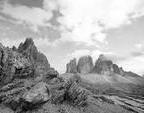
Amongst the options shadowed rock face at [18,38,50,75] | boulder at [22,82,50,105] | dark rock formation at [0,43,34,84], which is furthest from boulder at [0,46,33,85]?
boulder at [22,82,50,105]

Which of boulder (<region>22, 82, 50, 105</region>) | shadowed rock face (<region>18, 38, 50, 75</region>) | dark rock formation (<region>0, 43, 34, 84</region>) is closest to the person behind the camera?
boulder (<region>22, 82, 50, 105</region>)

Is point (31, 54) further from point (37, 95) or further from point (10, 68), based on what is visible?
point (37, 95)

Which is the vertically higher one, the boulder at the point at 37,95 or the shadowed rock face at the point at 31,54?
the shadowed rock face at the point at 31,54

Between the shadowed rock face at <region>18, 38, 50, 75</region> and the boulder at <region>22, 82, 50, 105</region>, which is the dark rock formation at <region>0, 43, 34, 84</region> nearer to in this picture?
the shadowed rock face at <region>18, 38, 50, 75</region>

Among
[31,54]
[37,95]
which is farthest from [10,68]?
[31,54]

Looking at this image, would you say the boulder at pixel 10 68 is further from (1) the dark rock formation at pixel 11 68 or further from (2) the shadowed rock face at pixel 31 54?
(2) the shadowed rock face at pixel 31 54

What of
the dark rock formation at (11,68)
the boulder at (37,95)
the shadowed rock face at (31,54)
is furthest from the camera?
the shadowed rock face at (31,54)

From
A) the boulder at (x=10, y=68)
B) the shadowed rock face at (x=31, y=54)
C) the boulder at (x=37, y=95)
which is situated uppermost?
the shadowed rock face at (x=31, y=54)

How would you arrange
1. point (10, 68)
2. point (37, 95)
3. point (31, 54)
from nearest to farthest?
point (37, 95)
point (10, 68)
point (31, 54)

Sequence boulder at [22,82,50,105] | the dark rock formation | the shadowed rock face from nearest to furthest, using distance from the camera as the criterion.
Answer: boulder at [22,82,50,105], the dark rock formation, the shadowed rock face

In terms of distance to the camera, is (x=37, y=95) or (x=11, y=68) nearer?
(x=37, y=95)

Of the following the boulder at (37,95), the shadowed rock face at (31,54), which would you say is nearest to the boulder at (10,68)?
the shadowed rock face at (31,54)

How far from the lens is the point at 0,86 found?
28.2 m

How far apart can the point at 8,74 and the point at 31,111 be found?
9.90 m
